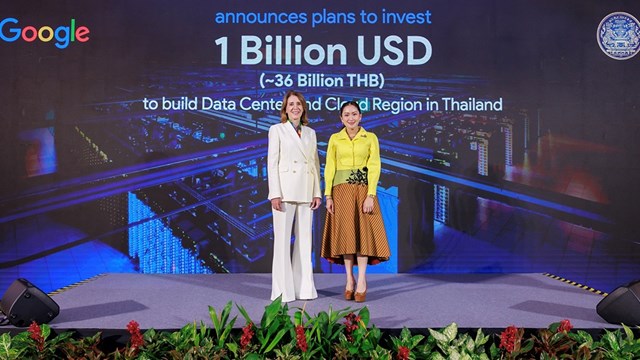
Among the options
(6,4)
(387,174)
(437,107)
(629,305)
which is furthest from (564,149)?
(6,4)

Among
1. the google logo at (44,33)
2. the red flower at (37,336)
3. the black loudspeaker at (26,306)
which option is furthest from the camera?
the google logo at (44,33)

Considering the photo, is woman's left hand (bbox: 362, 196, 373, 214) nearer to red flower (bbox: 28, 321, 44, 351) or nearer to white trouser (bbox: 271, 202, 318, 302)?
white trouser (bbox: 271, 202, 318, 302)

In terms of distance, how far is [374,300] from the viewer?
12.2 ft

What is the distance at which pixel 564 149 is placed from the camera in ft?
17.4

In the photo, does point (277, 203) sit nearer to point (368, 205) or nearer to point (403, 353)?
point (368, 205)

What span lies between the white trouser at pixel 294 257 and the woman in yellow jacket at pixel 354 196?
18cm

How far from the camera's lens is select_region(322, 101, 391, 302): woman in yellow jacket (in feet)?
12.3

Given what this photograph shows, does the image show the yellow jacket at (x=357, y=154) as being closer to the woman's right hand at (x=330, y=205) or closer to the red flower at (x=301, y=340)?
the woman's right hand at (x=330, y=205)

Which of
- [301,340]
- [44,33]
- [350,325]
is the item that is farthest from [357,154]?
[44,33]

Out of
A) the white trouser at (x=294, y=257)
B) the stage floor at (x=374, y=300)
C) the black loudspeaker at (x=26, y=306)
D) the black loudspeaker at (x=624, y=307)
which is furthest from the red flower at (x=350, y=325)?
the black loudspeaker at (x=26, y=306)

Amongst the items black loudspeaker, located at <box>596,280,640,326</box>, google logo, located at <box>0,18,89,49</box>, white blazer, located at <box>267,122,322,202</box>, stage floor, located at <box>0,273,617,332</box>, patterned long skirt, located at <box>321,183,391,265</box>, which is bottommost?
stage floor, located at <box>0,273,617,332</box>

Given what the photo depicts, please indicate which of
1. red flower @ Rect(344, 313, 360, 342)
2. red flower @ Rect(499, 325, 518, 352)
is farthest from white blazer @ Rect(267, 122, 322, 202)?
red flower @ Rect(499, 325, 518, 352)

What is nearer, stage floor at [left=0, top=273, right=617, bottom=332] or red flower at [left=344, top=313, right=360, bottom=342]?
red flower at [left=344, top=313, right=360, bottom=342]

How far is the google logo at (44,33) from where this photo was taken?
5.29 metres
